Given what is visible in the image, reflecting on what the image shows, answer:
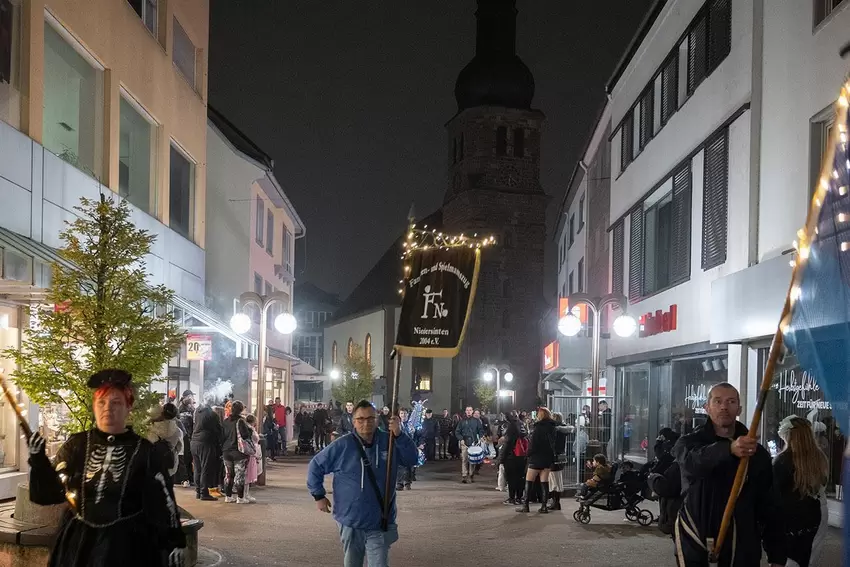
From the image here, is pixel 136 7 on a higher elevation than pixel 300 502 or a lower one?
higher

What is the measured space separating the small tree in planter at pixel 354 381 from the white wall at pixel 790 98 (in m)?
46.4

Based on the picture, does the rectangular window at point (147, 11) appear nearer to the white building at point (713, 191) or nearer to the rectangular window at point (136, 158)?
the rectangular window at point (136, 158)

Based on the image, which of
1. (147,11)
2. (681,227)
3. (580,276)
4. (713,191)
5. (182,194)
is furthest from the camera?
→ (580,276)

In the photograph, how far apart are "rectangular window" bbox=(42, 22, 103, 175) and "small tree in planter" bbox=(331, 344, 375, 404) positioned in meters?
44.1

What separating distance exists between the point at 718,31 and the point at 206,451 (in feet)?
41.1

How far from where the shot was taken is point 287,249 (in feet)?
160

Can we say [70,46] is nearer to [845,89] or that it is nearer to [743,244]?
[743,244]

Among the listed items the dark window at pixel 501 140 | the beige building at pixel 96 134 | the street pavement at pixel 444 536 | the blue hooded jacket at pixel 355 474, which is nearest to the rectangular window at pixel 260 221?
Result: the beige building at pixel 96 134

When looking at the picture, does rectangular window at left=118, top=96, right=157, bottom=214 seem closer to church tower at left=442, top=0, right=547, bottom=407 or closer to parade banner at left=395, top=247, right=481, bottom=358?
parade banner at left=395, top=247, right=481, bottom=358

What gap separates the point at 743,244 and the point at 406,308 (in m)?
9.89

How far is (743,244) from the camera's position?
55.8 ft

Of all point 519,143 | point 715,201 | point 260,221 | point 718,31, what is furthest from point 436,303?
point 519,143

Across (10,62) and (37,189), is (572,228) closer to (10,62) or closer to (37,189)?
(37,189)

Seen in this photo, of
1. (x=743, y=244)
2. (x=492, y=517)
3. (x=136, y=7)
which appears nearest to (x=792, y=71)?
(x=743, y=244)
